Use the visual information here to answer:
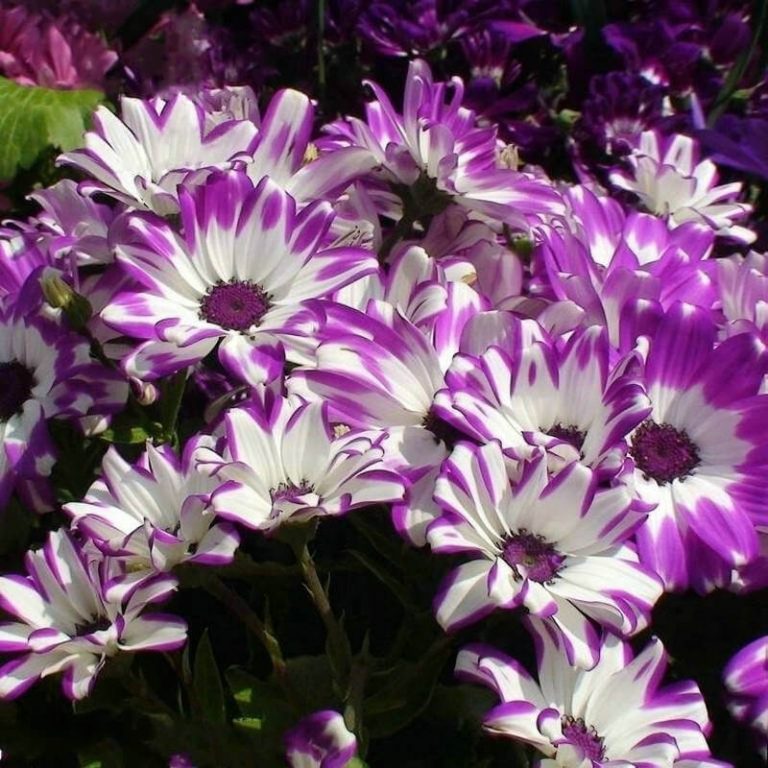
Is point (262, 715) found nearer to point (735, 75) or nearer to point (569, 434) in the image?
point (569, 434)

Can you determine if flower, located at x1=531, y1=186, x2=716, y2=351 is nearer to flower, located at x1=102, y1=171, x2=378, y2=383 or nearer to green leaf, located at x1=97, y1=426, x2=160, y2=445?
flower, located at x1=102, y1=171, x2=378, y2=383

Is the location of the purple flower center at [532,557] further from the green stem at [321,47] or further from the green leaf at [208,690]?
the green stem at [321,47]

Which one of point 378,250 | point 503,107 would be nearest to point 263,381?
point 378,250

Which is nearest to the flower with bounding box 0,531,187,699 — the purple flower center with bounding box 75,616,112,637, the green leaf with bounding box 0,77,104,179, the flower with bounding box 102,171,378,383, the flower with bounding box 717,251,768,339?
the purple flower center with bounding box 75,616,112,637

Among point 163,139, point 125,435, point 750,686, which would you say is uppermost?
point 163,139

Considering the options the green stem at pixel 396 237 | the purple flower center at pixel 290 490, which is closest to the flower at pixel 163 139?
the green stem at pixel 396 237

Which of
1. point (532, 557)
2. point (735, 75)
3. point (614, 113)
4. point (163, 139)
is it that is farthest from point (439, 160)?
point (735, 75)

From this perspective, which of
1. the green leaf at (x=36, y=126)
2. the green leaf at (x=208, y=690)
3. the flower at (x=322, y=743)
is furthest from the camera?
the green leaf at (x=36, y=126)
